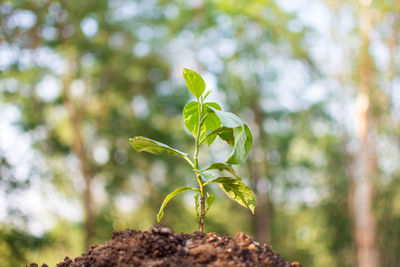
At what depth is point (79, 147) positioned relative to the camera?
324 inches

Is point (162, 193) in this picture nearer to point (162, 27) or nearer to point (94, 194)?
point (94, 194)

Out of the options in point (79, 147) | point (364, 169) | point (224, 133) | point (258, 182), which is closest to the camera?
point (224, 133)

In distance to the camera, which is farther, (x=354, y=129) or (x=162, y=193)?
(x=162, y=193)

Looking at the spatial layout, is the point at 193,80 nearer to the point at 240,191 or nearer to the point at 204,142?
the point at 204,142

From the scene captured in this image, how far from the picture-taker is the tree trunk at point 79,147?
788 cm

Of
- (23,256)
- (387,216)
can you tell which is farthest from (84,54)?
(387,216)

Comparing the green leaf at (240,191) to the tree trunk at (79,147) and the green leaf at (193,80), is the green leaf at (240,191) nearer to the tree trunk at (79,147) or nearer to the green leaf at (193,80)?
the green leaf at (193,80)

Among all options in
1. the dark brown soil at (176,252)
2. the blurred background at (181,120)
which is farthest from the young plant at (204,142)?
the blurred background at (181,120)

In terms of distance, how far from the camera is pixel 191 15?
359 inches

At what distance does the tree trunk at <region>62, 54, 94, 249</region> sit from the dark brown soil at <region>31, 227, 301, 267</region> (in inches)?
278

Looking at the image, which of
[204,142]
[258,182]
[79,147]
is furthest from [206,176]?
[258,182]

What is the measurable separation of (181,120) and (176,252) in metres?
8.27

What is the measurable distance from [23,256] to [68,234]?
4485 millimetres

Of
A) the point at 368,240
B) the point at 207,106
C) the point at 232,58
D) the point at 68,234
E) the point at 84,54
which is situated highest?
the point at 232,58
